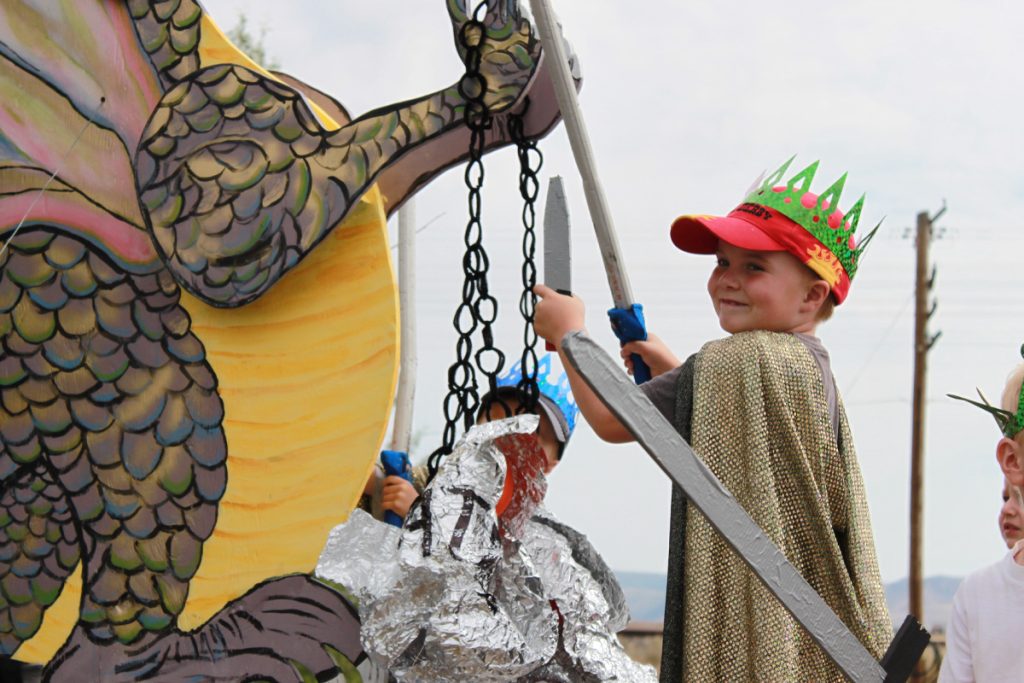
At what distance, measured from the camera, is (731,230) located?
2170 mm

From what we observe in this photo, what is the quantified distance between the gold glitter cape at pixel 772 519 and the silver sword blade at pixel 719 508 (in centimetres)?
18

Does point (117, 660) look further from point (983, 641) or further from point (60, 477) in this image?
point (983, 641)

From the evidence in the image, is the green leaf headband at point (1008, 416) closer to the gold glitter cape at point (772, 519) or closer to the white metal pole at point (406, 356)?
the gold glitter cape at point (772, 519)

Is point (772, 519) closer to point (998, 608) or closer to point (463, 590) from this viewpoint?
point (998, 608)

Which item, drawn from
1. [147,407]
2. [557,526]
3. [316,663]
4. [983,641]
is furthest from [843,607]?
[147,407]

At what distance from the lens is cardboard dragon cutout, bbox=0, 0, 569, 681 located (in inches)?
86.3

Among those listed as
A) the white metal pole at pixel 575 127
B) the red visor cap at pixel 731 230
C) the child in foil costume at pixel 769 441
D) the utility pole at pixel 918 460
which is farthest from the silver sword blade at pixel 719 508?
the utility pole at pixel 918 460

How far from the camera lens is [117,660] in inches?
88.2

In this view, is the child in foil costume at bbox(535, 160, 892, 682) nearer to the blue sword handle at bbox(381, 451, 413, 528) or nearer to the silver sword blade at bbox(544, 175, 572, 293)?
the silver sword blade at bbox(544, 175, 572, 293)

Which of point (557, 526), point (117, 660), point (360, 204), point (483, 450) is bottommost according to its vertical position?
point (117, 660)

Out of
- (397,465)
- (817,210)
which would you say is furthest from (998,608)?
(397,465)

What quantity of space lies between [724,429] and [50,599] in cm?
114

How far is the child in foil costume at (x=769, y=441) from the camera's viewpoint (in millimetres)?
1991

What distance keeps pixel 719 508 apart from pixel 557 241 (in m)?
0.54
